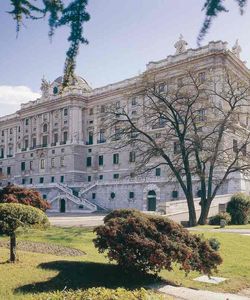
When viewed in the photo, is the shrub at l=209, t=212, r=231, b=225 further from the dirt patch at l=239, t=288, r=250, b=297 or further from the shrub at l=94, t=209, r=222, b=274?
the dirt patch at l=239, t=288, r=250, b=297

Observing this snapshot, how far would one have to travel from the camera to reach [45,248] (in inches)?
585

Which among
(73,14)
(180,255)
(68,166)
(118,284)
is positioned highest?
(68,166)

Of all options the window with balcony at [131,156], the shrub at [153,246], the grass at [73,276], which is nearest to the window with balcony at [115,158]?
the window with balcony at [131,156]

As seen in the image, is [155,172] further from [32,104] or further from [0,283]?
[0,283]

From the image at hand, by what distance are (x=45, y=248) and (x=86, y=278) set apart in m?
5.27

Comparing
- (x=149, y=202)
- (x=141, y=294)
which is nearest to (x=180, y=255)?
(x=141, y=294)

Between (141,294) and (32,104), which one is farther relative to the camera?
(32,104)

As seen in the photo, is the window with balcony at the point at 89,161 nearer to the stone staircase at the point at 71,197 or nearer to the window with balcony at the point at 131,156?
the stone staircase at the point at 71,197

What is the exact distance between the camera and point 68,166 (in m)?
64.2

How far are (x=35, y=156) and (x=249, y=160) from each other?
50.5 m

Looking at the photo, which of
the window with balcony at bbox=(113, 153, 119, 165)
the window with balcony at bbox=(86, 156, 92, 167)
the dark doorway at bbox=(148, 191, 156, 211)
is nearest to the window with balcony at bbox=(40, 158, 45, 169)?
the window with balcony at bbox=(86, 156, 92, 167)

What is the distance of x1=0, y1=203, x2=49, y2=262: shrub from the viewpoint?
1145cm

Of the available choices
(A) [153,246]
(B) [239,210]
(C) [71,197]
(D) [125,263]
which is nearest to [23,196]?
(D) [125,263]

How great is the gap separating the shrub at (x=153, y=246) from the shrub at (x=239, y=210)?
66.9ft
